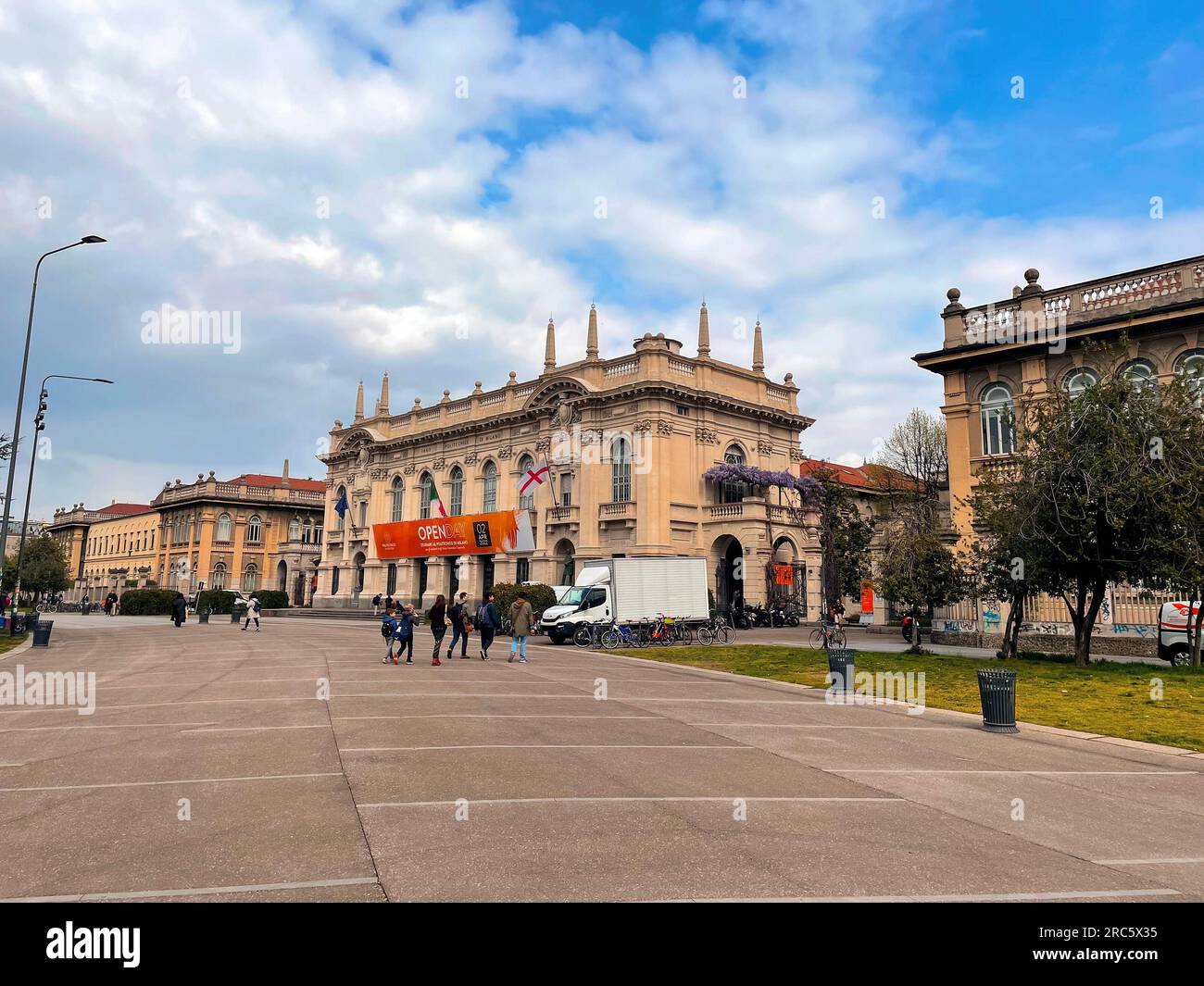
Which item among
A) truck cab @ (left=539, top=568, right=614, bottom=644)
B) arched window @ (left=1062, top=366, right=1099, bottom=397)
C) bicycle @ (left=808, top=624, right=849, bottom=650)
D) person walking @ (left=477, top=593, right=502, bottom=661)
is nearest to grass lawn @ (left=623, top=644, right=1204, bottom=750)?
bicycle @ (left=808, top=624, right=849, bottom=650)

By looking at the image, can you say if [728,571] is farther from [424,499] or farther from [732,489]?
[424,499]

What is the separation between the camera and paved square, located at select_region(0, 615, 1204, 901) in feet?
17.3

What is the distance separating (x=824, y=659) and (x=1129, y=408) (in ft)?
32.0

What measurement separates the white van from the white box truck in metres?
15.0

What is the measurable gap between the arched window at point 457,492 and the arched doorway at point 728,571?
18.9m

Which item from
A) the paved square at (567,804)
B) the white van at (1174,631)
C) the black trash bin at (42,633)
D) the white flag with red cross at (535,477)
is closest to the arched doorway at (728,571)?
the white flag with red cross at (535,477)

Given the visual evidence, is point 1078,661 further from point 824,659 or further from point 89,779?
point 89,779

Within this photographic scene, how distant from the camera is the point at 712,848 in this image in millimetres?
5930

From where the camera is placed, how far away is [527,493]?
1943 inches

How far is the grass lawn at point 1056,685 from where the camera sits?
12695mm

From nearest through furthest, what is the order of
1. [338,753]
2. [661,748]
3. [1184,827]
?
[1184,827], [338,753], [661,748]

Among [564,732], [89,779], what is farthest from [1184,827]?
[89,779]

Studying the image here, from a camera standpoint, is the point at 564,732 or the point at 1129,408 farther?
the point at 1129,408

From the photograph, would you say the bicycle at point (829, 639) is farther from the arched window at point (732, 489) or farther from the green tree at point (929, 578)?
the arched window at point (732, 489)
